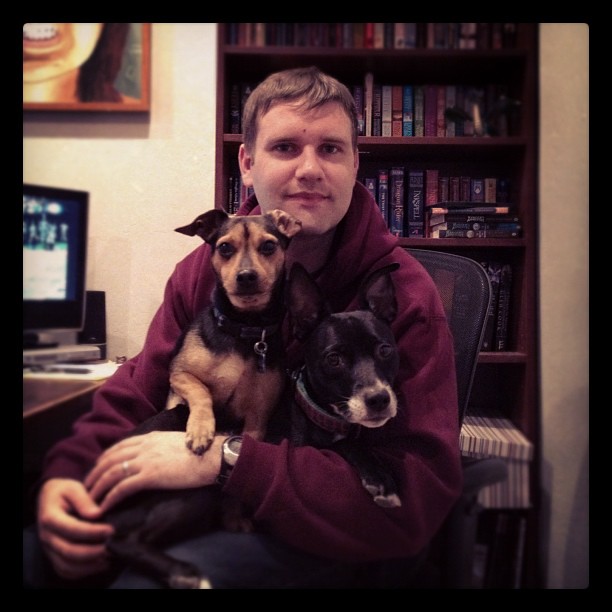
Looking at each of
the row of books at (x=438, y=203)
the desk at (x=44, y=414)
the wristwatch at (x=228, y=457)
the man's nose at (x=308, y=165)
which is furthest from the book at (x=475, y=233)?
the desk at (x=44, y=414)

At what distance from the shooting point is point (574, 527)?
72 centimetres

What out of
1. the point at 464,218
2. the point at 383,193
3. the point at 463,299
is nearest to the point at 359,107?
the point at 383,193

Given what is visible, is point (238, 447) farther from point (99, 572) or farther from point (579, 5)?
point (579, 5)

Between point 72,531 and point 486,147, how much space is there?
2.52 feet

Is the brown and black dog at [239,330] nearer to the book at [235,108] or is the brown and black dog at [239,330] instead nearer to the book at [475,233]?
the book at [235,108]

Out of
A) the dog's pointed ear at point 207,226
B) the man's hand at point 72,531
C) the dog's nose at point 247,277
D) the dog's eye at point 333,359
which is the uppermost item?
the dog's pointed ear at point 207,226

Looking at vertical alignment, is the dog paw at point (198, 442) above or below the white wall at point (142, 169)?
below

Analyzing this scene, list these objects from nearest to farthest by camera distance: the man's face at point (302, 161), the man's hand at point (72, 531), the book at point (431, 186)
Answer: the man's hand at point (72, 531)
the man's face at point (302, 161)
the book at point (431, 186)

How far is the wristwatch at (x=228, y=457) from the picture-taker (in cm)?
67

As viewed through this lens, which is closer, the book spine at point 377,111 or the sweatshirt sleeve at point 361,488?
the sweatshirt sleeve at point 361,488

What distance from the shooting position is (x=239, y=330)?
Result: 726mm

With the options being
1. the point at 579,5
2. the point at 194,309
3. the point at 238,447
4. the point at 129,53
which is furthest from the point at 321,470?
the point at 579,5

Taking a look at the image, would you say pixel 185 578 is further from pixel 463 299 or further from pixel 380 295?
pixel 463 299

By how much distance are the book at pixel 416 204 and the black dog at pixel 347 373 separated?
0.16 m
